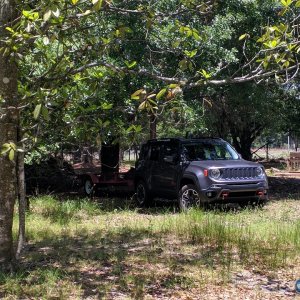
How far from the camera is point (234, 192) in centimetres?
1152

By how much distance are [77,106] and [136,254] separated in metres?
2.41

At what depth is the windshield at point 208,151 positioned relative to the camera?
41.0 ft

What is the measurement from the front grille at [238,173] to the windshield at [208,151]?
2.58 ft

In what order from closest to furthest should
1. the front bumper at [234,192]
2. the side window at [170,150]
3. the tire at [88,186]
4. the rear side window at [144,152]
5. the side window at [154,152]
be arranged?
the front bumper at [234,192] < the side window at [170,150] < the side window at [154,152] < the rear side window at [144,152] < the tire at [88,186]

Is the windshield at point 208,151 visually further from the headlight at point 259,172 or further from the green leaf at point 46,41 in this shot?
the green leaf at point 46,41

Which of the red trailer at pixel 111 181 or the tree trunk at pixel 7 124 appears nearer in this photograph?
the tree trunk at pixel 7 124

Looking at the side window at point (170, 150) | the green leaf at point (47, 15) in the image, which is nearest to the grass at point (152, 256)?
the side window at point (170, 150)

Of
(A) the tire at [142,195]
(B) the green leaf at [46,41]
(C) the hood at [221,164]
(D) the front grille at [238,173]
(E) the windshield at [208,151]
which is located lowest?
(A) the tire at [142,195]

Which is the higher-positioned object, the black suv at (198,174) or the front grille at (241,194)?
the black suv at (198,174)

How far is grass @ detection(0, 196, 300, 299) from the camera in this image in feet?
18.3

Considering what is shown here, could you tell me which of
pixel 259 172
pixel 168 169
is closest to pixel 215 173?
pixel 259 172

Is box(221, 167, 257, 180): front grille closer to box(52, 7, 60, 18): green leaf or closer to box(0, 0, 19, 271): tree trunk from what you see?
box(0, 0, 19, 271): tree trunk

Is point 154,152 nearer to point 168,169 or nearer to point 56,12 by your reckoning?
point 168,169

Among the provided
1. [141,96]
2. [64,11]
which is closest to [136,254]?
[141,96]
